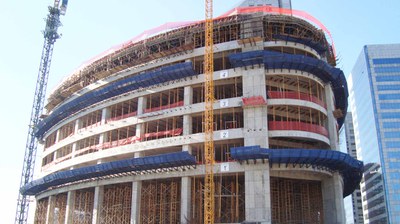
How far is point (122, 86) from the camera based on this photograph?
172 feet

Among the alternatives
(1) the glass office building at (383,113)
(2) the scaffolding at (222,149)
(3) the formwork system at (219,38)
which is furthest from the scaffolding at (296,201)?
(1) the glass office building at (383,113)

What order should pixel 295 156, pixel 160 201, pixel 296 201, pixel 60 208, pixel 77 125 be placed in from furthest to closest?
pixel 60 208 → pixel 77 125 → pixel 296 201 → pixel 160 201 → pixel 295 156

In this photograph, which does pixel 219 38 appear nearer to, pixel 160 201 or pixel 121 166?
pixel 121 166

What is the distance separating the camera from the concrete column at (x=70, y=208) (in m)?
53.8

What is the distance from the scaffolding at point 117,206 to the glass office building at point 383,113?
90.4m

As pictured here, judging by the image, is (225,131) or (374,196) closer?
(225,131)

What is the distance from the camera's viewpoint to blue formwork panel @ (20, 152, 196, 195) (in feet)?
141

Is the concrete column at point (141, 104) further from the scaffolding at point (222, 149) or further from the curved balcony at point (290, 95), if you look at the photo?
the curved balcony at point (290, 95)

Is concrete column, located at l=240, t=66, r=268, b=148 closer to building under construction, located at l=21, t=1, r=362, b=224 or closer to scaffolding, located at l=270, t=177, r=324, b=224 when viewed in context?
building under construction, located at l=21, t=1, r=362, b=224

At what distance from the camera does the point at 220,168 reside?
1666 inches

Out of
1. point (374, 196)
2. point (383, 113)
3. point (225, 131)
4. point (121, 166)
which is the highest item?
point (383, 113)

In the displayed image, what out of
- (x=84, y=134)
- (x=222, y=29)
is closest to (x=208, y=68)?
(x=222, y=29)

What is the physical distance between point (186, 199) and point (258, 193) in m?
8.23

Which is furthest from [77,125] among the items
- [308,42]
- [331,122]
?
[331,122]
